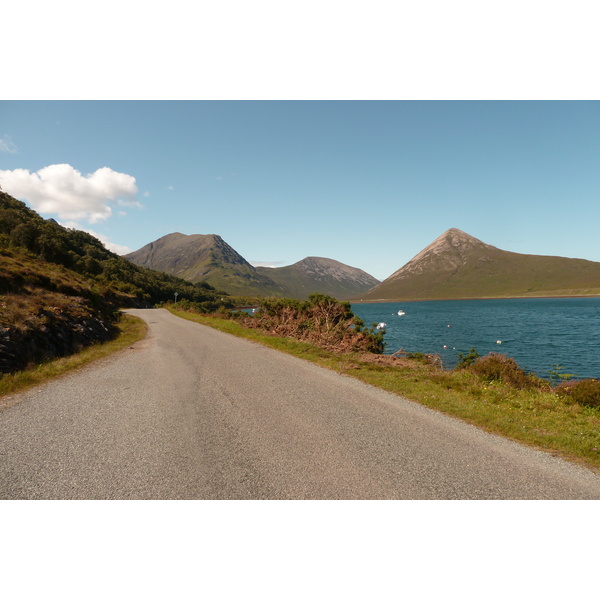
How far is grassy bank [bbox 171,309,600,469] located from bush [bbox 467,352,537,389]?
590 millimetres

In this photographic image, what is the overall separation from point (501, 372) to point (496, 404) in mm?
4007

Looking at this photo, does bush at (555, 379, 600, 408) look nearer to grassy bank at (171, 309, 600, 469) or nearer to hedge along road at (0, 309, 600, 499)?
grassy bank at (171, 309, 600, 469)

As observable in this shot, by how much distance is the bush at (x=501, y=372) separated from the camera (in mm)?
11562

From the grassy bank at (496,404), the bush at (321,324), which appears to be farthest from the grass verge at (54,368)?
the bush at (321,324)

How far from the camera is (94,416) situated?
766 cm

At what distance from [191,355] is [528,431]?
1395 cm

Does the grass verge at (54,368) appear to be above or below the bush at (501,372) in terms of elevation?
below

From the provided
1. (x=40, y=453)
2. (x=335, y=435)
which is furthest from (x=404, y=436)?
(x=40, y=453)

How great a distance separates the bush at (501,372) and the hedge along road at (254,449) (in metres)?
5.41

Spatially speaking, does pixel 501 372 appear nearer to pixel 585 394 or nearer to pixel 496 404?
pixel 585 394

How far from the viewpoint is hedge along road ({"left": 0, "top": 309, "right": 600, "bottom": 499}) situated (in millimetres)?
4668

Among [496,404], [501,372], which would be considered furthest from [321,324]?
[496,404]

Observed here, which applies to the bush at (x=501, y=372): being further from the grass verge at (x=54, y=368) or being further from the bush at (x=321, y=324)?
the grass verge at (x=54, y=368)

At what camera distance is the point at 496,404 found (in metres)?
8.82
